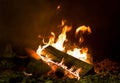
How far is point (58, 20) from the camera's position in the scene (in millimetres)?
7738

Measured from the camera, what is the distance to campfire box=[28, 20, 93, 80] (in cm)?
639

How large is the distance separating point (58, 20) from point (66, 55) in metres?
1.33

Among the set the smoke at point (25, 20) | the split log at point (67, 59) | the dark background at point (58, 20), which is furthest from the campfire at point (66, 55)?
the smoke at point (25, 20)

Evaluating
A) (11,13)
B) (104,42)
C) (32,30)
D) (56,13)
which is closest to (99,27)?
(104,42)

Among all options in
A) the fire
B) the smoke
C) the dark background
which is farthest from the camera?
the smoke

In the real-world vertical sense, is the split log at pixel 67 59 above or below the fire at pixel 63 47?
below

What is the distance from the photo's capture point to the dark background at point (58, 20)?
7262mm

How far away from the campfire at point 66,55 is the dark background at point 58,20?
210mm

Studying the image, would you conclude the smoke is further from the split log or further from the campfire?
the split log

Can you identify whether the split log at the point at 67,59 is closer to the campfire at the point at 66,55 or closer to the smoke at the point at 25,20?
the campfire at the point at 66,55

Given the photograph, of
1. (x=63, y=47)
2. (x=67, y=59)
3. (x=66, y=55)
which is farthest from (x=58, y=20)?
(x=67, y=59)

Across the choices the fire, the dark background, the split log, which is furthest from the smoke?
the split log

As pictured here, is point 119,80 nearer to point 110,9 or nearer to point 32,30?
point 110,9

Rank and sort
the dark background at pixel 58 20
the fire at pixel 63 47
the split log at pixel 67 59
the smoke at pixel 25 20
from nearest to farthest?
the split log at pixel 67 59 → the fire at pixel 63 47 → the dark background at pixel 58 20 → the smoke at pixel 25 20
